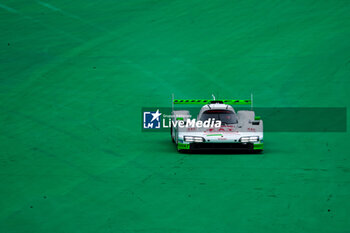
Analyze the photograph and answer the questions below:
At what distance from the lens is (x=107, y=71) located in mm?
21500

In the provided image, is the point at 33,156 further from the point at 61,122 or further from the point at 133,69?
the point at 133,69

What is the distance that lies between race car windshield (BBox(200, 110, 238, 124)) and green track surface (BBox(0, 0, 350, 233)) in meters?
1.10

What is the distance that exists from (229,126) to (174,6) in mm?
14976

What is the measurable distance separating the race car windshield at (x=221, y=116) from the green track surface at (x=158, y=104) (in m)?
1.10

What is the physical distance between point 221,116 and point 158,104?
541 cm

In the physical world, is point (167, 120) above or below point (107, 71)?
below

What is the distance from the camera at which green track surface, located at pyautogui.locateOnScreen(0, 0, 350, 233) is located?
7188 mm

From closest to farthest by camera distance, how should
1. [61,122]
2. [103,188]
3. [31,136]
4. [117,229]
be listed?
[117,229]
[103,188]
[31,136]
[61,122]

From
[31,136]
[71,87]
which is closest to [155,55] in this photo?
[71,87]

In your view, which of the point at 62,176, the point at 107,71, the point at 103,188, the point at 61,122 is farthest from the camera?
the point at 107,71

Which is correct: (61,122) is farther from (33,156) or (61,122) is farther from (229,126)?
(229,126)

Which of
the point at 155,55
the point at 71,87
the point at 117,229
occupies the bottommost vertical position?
the point at 117,229

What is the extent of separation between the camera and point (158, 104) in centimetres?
1864

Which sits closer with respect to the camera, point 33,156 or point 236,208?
point 236,208
